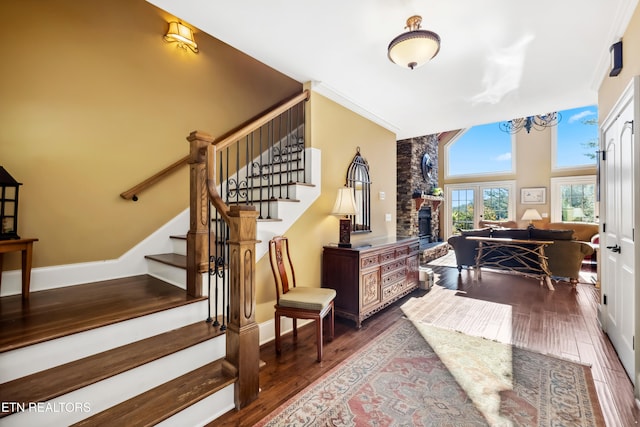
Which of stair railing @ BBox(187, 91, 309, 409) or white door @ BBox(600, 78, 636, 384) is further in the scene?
white door @ BBox(600, 78, 636, 384)

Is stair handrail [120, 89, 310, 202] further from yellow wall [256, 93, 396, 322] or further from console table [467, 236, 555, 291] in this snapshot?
console table [467, 236, 555, 291]

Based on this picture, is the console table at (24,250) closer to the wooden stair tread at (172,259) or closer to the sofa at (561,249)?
the wooden stair tread at (172,259)

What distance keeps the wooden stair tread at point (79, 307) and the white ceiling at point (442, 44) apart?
2143 millimetres

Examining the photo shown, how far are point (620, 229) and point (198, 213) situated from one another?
349cm

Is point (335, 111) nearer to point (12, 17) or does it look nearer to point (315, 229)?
point (315, 229)

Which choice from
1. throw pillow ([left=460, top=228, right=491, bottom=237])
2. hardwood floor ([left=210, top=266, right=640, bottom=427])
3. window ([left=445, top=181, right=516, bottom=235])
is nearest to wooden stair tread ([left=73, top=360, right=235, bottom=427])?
hardwood floor ([left=210, top=266, right=640, bottom=427])

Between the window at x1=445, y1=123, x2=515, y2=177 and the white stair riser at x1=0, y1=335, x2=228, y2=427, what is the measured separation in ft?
33.4

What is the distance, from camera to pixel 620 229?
226 centimetres

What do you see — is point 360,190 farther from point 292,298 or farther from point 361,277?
point 292,298

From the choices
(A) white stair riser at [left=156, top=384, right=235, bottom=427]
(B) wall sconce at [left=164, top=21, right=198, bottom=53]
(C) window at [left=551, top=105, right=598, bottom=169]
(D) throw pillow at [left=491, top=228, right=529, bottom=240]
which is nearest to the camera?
(A) white stair riser at [left=156, top=384, right=235, bottom=427]

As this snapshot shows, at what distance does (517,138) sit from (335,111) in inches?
331

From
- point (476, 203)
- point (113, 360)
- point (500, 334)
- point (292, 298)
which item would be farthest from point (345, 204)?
point (476, 203)

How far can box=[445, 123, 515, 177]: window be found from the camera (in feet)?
29.7

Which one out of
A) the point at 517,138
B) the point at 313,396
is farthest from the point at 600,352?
the point at 517,138
